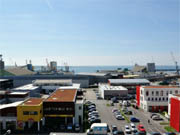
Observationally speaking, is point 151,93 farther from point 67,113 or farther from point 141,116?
point 67,113

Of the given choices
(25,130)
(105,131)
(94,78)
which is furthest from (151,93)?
(94,78)

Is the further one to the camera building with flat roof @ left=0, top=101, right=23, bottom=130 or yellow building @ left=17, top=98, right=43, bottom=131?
building with flat roof @ left=0, top=101, right=23, bottom=130

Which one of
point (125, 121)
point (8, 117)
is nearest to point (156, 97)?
point (125, 121)

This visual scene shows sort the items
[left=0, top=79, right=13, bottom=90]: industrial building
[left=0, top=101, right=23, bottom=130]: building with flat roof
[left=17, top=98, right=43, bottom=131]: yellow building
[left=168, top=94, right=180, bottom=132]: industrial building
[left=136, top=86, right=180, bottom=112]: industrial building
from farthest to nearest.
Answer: [left=0, top=79, right=13, bottom=90]: industrial building, [left=136, top=86, right=180, bottom=112]: industrial building, [left=0, top=101, right=23, bottom=130]: building with flat roof, [left=17, top=98, right=43, bottom=131]: yellow building, [left=168, top=94, right=180, bottom=132]: industrial building

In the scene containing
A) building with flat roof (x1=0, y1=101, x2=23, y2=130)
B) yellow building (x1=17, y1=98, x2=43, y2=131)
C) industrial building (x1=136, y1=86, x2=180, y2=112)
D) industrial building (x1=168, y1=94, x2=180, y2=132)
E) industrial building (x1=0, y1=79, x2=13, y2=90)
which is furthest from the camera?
industrial building (x1=0, y1=79, x2=13, y2=90)

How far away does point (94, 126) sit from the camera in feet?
36.1

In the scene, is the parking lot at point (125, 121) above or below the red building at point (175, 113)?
below

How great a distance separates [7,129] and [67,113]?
355cm

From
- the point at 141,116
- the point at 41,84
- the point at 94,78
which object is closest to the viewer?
the point at 141,116

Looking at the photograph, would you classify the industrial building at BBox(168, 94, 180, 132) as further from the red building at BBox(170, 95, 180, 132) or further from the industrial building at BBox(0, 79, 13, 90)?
the industrial building at BBox(0, 79, 13, 90)

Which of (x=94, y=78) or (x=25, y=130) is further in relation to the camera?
(x=94, y=78)

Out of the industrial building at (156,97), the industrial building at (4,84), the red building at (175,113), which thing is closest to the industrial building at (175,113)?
the red building at (175,113)

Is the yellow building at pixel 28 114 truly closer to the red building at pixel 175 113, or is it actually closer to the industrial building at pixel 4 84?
the red building at pixel 175 113

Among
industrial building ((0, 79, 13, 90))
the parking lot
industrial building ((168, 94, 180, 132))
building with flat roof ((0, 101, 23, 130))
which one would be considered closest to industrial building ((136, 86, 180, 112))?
the parking lot
